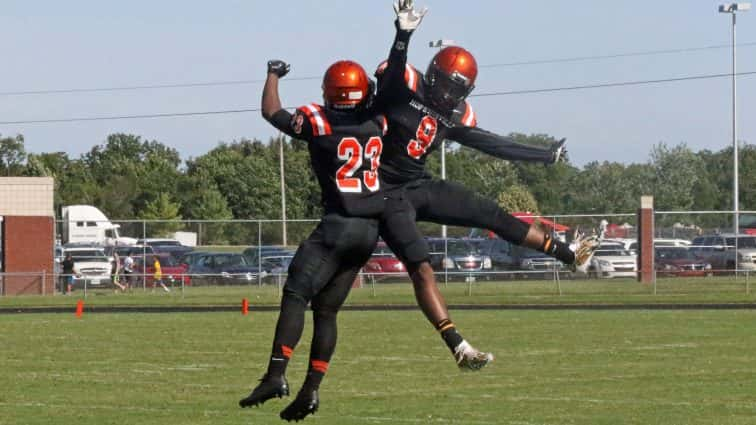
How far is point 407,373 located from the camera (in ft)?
65.9

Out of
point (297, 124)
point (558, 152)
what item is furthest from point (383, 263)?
point (297, 124)

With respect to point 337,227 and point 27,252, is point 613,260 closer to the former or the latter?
point 27,252

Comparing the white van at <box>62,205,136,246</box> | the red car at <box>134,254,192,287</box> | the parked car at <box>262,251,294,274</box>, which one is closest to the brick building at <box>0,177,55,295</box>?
the red car at <box>134,254,192,287</box>

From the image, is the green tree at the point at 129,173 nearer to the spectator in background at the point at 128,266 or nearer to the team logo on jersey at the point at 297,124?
the spectator in background at the point at 128,266

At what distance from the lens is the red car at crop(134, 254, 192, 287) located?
1912 inches

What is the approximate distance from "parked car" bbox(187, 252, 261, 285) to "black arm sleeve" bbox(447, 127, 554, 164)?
1415 inches

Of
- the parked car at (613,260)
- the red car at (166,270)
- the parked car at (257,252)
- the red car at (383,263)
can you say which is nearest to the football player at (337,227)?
the red car at (166,270)

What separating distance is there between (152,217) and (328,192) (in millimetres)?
88104

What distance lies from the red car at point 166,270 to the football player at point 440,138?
3581 centimetres

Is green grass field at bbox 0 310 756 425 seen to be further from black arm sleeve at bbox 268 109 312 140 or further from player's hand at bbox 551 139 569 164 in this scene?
black arm sleeve at bbox 268 109 312 140

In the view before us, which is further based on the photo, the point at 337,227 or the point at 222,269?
the point at 222,269

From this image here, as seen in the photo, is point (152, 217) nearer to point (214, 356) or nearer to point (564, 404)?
point (214, 356)

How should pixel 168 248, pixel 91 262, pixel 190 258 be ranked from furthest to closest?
pixel 168 248
pixel 91 262
pixel 190 258

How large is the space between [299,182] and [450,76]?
87117mm
